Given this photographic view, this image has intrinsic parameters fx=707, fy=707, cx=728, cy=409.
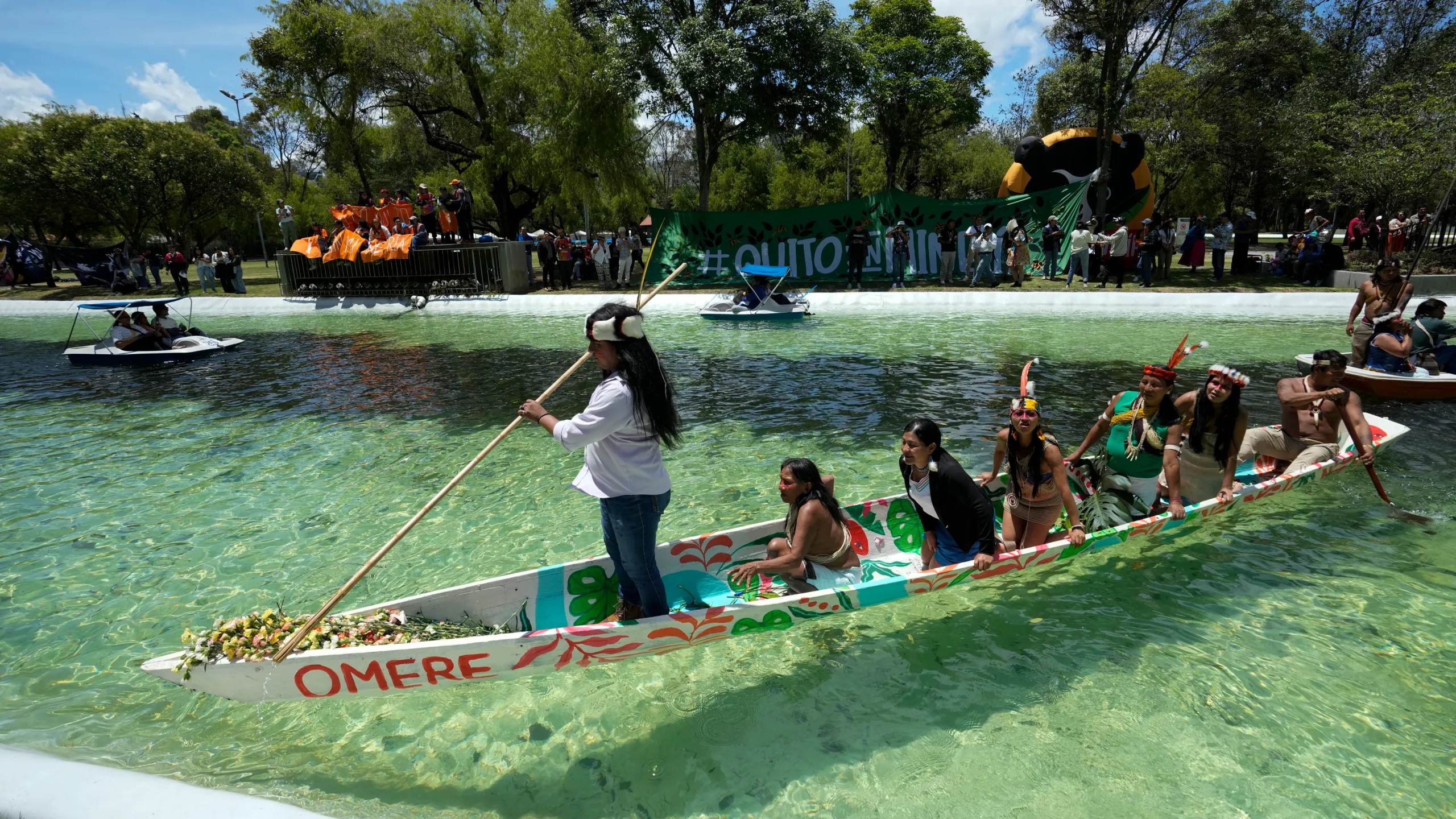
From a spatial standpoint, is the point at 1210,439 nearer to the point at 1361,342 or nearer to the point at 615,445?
the point at 615,445

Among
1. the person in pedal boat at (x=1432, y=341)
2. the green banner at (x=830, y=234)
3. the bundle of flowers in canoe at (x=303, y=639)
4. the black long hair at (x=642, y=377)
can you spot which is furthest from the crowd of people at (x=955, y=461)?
the green banner at (x=830, y=234)

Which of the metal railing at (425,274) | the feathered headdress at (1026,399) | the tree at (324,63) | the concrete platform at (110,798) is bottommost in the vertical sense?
the concrete platform at (110,798)

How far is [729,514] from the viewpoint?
23.4 feet

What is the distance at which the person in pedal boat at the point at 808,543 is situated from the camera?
15.8 feet

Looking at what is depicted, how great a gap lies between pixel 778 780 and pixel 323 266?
29.3m

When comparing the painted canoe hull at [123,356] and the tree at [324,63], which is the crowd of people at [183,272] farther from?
the painted canoe hull at [123,356]

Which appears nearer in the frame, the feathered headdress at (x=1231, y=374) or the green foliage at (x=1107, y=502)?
the feathered headdress at (x=1231, y=374)

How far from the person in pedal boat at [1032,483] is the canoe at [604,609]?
276 mm

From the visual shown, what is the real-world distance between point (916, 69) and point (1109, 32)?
14.2m

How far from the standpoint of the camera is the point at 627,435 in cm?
390

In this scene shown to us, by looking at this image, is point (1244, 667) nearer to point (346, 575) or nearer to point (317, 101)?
point (346, 575)

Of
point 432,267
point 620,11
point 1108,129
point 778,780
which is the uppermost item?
point 620,11

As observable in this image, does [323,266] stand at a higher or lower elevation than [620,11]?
lower

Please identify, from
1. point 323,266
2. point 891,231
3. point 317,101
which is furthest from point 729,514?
point 317,101
